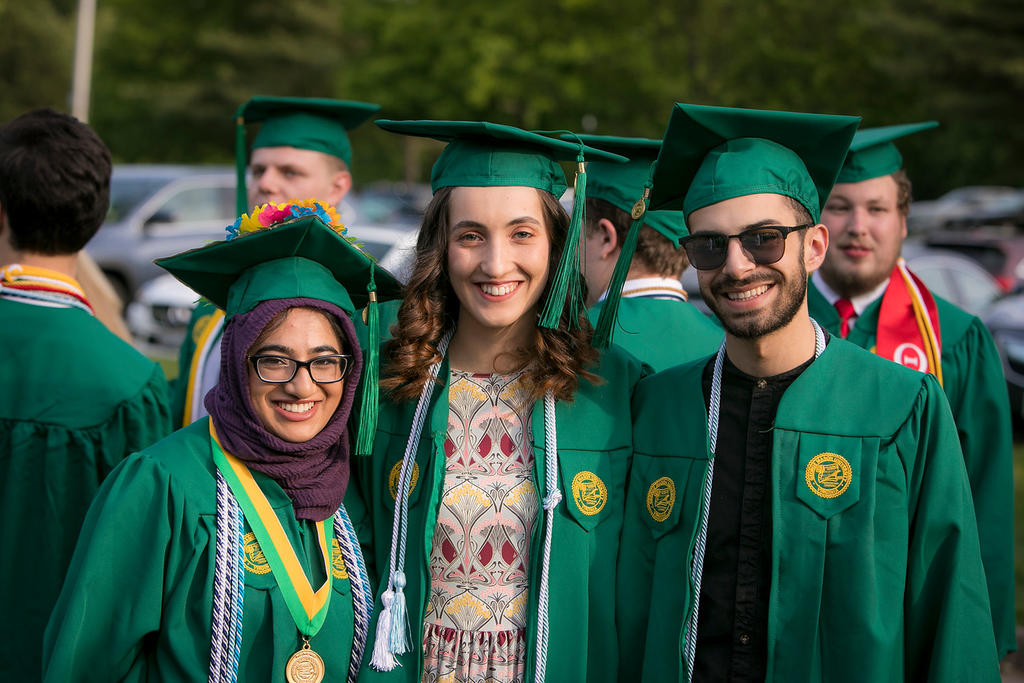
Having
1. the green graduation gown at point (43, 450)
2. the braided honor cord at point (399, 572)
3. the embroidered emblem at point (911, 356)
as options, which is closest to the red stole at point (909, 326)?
the embroidered emblem at point (911, 356)

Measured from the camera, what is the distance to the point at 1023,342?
9711mm

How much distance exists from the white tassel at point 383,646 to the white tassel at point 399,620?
0.04ft

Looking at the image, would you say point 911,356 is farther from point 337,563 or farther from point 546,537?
point 337,563

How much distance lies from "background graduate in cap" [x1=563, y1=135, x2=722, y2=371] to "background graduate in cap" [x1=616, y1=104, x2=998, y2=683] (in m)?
0.67

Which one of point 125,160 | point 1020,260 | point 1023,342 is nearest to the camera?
point 1023,342

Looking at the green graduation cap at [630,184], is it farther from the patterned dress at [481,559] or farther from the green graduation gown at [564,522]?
the patterned dress at [481,559]

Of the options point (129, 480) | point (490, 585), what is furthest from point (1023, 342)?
point (129, 480)

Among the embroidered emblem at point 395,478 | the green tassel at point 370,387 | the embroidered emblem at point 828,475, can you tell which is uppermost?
the green tassel at point 370,387

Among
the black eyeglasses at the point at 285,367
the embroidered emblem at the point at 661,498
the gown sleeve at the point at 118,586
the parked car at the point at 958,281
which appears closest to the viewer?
the gown sleeve at the point at 118,586

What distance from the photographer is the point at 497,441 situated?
3.06m

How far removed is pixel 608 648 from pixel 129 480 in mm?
1407

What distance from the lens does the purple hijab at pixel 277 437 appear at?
2.78 meters

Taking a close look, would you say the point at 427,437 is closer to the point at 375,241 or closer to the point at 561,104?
the point at 375,241

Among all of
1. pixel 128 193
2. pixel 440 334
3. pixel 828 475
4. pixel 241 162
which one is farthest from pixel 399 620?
pixel 128 193
